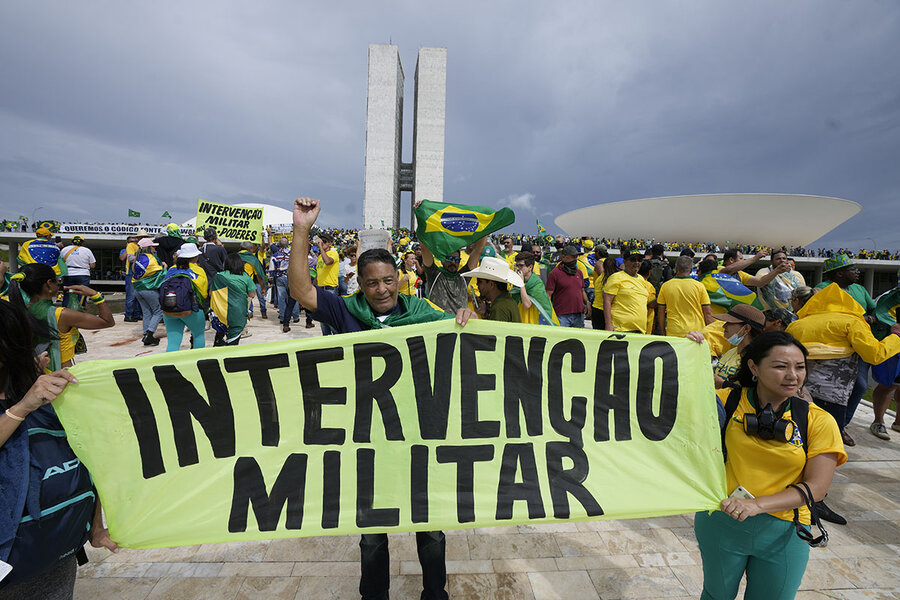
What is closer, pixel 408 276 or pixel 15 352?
pixel 15 352

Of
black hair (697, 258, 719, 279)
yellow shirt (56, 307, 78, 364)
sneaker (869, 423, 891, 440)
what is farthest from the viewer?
black hair (697, 258, 719, 279)

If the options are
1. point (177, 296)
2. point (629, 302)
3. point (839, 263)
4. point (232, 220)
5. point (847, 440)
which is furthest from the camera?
point (232, 220)

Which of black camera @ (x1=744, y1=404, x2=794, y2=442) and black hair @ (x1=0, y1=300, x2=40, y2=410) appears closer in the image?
black hair @ (x1=0, y1=300, x2=40, y2=410)

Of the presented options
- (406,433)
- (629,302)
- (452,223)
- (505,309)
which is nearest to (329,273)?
(452,223)

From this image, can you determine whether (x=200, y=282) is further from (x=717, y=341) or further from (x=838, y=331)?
(x=838, y=331)

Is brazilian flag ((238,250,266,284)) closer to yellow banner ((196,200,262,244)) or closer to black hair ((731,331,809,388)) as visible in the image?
yellow banner ((196,200,262,244))

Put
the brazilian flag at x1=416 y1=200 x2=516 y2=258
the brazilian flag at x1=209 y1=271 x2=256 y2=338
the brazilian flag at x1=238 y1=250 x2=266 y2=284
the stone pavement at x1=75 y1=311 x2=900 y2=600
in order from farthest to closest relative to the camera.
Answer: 1. the brazilian flag at x1=238 y1=250 x2=266 y2=284
2. the brazilian flag at x1=209 y1=271 x2=256 y2=338
3. the brazilian flag at x1=416 y1=200 x2=516 y2=258
4. the stone pavement at x1=75 y1=311 x2=900 y2=600

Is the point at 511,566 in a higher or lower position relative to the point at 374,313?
lower

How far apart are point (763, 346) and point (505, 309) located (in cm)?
214

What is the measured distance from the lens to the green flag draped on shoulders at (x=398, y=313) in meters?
2.26

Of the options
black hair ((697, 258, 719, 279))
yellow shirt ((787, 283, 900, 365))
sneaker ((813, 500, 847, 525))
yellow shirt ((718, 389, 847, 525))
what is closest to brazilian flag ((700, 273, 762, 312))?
yellow shirt ((787, 283, 900, 365))

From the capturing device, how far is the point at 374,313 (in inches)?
92.4

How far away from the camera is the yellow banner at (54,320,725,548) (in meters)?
1.94

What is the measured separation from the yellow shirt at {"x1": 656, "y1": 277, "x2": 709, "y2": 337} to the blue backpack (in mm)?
5471
